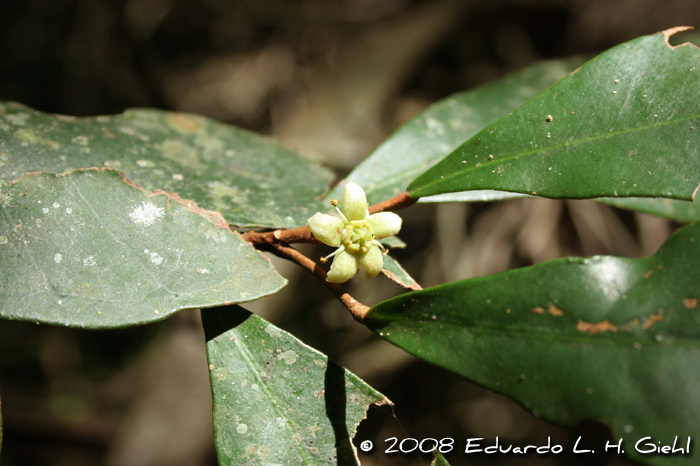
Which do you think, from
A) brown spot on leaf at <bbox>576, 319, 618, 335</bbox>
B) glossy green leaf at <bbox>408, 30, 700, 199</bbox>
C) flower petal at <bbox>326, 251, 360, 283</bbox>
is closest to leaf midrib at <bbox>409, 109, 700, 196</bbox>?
glossy green leaf at <bbox>408, 30, 700, 199</bbox>

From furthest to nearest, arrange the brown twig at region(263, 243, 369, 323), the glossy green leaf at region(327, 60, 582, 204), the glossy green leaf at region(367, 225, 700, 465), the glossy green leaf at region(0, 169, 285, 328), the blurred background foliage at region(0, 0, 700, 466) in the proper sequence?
the blurred background foliage at region(0, 0, 700, 466) → the glossy green leaf at region(327, 60, 582, 204) → the brown twig at region(263, 243, 369, 323) → the glossy green leaf at region(0, 169, 285, 328) → the glossy green leaf at region(367, 225, 700, 465)

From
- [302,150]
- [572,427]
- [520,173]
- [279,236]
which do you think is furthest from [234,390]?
[302,150]

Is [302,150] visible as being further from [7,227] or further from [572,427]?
[572,427]

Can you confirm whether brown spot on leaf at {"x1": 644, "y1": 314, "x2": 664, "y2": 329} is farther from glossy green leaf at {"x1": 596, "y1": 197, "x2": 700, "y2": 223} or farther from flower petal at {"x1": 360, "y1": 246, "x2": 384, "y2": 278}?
glossy green leaf at {"x1": 596, "y1": 197, "x2": 700, "y2": 223}

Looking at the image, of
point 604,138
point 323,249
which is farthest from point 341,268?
point 323,249

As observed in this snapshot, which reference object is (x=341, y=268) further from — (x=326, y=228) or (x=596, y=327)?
(x=596, y=327)

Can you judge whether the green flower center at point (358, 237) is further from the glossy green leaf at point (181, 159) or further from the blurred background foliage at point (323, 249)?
the blurred background foliage at point (323, 249)
